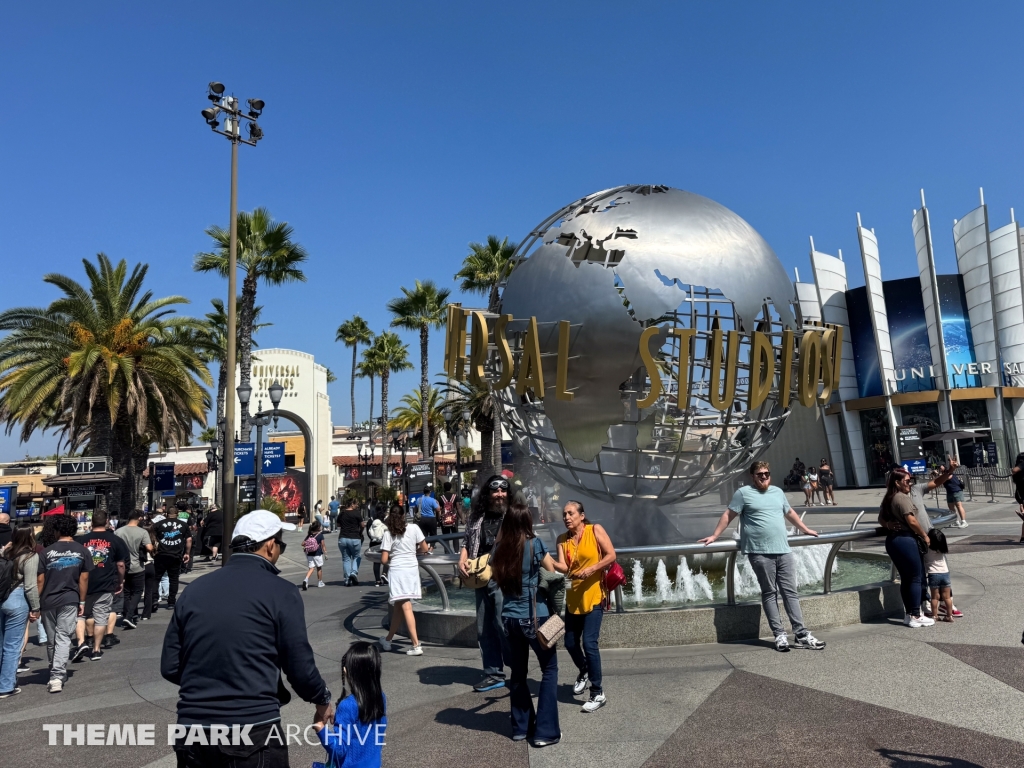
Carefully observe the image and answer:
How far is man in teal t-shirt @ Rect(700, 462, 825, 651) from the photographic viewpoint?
20.4 feet

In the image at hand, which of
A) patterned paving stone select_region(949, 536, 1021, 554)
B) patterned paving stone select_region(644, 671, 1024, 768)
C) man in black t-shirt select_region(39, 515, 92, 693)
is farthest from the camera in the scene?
patterned paving stone select_region(949, 536, 1021, 554)

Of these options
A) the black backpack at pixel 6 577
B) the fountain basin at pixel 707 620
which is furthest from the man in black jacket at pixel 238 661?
the black backpack at pixel 6 577

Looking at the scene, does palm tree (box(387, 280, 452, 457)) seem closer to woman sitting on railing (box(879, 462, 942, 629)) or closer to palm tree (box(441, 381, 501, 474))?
palm tree (box(441, 381, 501, 474))

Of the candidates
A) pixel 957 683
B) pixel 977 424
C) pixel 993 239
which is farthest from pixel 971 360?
pixel 957 683

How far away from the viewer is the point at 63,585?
6.95 meters

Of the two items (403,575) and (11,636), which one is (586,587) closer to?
(403,575)

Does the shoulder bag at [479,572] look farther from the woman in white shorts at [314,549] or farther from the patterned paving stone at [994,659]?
the woman in white shorts at [314,549]

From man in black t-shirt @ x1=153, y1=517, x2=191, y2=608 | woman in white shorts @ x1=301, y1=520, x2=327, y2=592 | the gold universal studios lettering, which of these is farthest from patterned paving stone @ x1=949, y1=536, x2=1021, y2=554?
man in black t-shirt @ x1=153, y1=517, x2=191, y2=608

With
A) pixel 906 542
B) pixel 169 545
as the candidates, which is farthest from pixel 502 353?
pixel 169 545

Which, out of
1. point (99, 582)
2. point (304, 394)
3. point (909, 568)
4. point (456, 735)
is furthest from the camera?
point (304, 394)

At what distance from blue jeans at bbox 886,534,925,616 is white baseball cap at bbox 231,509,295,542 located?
625 cm

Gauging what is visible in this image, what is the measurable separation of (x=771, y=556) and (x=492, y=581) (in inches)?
103

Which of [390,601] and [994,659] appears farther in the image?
[390,601]

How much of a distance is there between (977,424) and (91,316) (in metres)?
38.8
